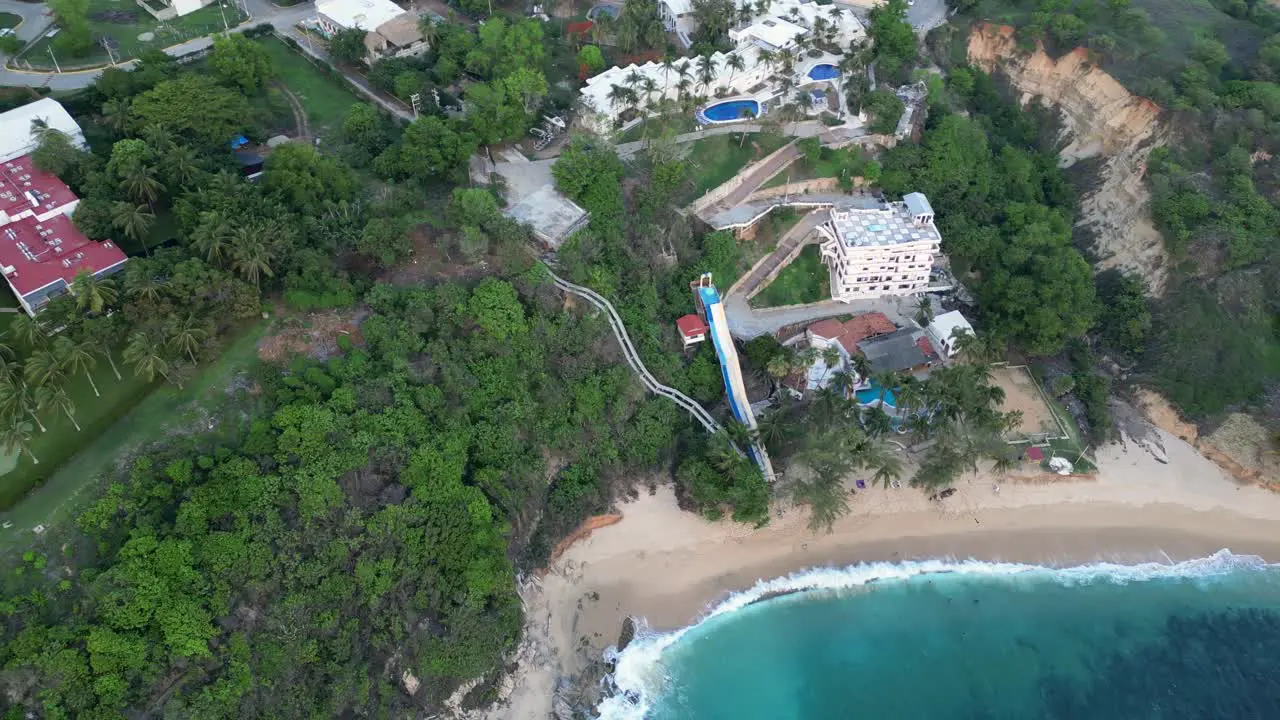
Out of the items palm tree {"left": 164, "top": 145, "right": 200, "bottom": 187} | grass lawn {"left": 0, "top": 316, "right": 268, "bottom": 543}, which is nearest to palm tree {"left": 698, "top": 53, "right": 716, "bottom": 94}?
palm tree {"left": 164, "top": 145, "right": 200, "bottom": 187}

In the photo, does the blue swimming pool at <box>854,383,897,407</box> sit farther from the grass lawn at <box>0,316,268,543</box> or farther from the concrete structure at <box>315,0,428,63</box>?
the concrete structure at <box>315,0,428,63</box>

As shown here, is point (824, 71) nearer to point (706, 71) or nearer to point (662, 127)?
point (706, 71)

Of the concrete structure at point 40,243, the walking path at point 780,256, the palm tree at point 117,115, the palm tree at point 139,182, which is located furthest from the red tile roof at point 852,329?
the palm tree at point 117,115

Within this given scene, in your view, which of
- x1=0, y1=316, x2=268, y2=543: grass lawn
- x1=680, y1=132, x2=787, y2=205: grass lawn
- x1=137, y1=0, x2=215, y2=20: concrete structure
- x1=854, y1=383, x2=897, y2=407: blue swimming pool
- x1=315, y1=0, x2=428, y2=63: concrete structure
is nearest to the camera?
x1=0, y1=316, x2=268, y2=543: grass lawn

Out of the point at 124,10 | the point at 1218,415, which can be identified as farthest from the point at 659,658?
the point at 124,10

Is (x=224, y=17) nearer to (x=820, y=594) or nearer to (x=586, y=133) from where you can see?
(x=586, y=133)

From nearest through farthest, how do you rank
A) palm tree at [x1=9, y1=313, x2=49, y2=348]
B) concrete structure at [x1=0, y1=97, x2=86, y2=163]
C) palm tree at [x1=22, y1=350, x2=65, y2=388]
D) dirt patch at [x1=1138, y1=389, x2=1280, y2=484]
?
palm tree at [x1=22, y1=350, x2=65, y2=388]
palm tree at [x1=9, y1=313, x2=49, y2=348]
concrete structure at [x1=0, y1=97, x2=86, y2=163]
dirt patch at [x1=1138, y1=389, x2=1280, y2=484]

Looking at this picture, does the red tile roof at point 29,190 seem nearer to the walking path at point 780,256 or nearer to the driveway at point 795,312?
the driveway at point 795,312
